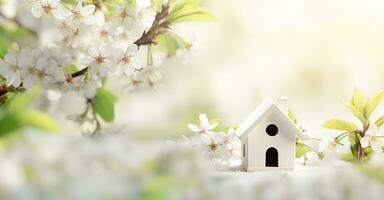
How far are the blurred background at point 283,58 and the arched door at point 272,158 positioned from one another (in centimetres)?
38

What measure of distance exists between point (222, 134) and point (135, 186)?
590 millimetres

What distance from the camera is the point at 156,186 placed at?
0.53 metres

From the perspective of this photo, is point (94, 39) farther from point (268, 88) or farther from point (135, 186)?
point (135, 186)

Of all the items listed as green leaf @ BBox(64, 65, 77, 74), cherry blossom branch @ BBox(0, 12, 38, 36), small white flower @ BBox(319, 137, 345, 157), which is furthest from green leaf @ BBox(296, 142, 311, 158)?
cherry blossom branch @ BBox(0, 12, 38, 36)

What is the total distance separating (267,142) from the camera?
110cm

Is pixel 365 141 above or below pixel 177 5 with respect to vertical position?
below

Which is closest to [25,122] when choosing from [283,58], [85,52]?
[85,52]

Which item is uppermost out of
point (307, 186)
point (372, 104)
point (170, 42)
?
point (170, 42)

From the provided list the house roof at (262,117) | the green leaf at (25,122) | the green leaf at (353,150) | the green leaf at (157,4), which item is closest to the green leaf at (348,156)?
the green leaf at (353,150)

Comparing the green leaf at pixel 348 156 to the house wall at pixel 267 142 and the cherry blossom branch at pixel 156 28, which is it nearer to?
the house wall at pixel 267 142

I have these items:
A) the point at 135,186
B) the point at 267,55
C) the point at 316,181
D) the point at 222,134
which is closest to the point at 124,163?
the point at 135,186

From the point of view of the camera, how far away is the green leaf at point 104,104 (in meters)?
1.21

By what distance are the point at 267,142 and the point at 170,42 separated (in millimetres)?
284

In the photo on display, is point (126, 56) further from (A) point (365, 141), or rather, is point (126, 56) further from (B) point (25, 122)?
(B) point (25, 122)
